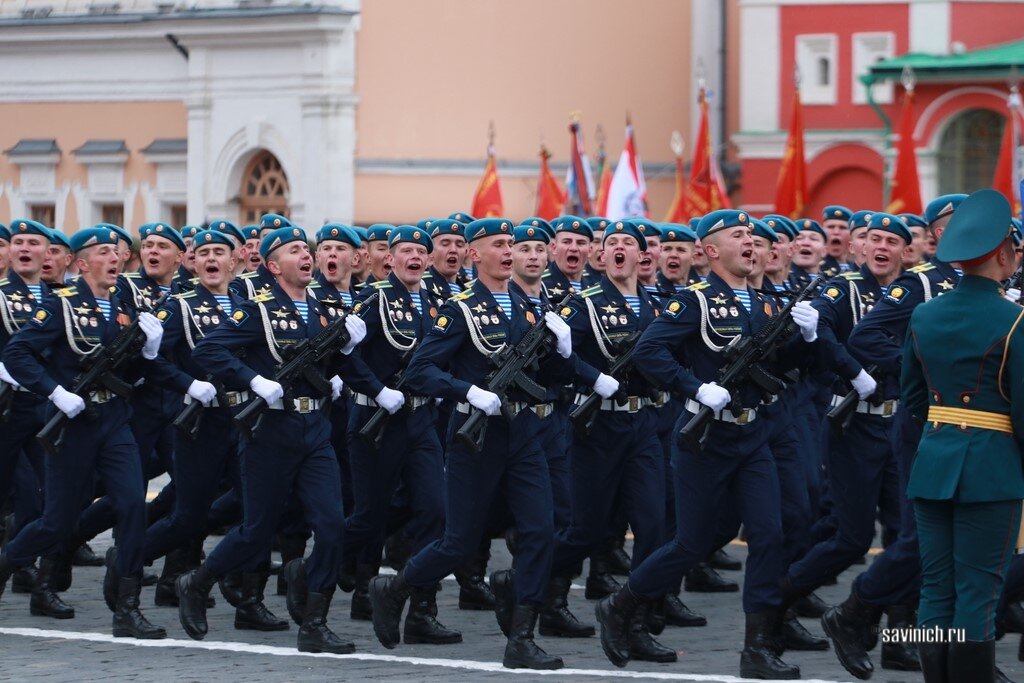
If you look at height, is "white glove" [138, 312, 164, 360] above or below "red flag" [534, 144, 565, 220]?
below

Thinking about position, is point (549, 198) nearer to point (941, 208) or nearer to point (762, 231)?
point (941, 208)

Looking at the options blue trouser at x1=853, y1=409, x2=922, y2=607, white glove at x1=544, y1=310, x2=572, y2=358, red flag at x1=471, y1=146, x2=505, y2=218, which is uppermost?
red flag at x1=471, y1=146, x2=505, y2=218

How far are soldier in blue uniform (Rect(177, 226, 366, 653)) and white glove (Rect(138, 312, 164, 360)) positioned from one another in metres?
0.47

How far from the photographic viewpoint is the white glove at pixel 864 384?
1097 centimetres

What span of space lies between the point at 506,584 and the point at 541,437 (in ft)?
2.56

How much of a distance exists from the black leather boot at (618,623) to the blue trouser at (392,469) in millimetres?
1435

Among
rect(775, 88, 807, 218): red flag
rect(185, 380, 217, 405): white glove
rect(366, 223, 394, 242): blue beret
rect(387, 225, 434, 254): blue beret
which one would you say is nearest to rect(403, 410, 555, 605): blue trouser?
rect(185, 380, 217, 405): white glove

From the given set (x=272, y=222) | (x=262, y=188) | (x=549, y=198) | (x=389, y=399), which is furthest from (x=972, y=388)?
(x=262, y=188)

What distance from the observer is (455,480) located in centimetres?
1067

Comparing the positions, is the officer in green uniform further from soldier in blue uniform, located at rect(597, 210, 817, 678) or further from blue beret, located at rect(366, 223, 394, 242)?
blue beret, located at rect(366, 223, 394, 242)

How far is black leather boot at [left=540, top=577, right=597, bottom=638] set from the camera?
11594mm

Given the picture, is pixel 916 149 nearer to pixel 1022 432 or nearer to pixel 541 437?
pixel 541 437

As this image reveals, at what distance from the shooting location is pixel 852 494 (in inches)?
433

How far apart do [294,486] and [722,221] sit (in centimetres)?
235
